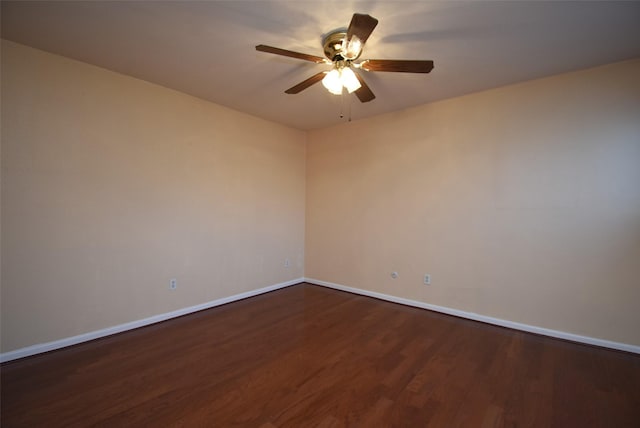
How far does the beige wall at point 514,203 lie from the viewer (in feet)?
8.31

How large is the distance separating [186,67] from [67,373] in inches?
108

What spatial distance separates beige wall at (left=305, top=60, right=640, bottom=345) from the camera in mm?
2533

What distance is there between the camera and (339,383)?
2023mm

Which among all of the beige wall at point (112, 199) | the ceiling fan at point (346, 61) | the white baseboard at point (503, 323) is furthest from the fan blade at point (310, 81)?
the white baseboard at point (503, 323)

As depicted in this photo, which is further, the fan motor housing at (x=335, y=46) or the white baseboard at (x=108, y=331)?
the white baseboard at (x=108, y=331)

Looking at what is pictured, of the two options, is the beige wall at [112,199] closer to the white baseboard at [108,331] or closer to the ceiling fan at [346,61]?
the white baseboard at [108,331]

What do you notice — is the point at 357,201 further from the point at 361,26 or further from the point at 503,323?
the point at 361,26

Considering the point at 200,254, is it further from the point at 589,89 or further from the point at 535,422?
the point at 589,89

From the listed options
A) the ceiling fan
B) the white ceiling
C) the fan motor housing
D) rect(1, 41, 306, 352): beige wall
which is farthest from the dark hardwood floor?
the white ceiling

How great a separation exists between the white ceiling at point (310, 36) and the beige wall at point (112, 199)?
1.06ft

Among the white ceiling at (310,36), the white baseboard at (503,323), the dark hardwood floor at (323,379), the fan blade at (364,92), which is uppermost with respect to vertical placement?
the white ceiling at (310,36)

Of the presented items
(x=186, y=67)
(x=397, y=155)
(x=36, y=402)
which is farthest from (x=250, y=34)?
(x=36, y=402)

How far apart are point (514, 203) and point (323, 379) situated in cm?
263

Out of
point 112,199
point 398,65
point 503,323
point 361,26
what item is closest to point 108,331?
point 112,199
